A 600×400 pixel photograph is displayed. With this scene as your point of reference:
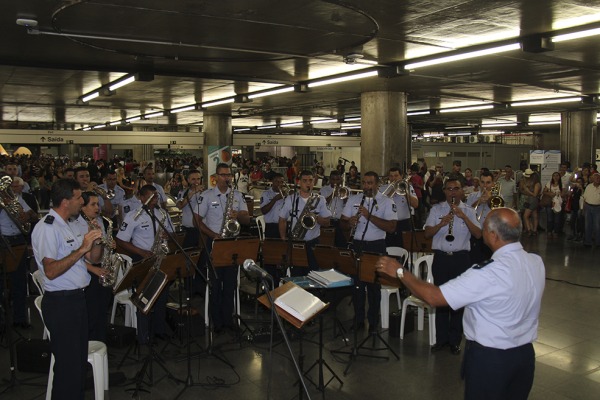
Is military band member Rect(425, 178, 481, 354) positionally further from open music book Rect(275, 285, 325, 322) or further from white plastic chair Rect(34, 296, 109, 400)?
white plastic chair Rect(34, 296, 109, 400)

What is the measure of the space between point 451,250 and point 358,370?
5.70ft

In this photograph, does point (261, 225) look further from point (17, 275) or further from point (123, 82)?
point (123, 82)

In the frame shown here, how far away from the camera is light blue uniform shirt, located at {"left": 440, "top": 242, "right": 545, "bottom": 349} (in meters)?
3.28

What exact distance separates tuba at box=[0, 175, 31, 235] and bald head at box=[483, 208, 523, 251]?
19.1 ft

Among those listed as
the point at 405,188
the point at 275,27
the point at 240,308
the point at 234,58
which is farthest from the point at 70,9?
the point at 405,188

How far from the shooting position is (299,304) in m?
4.06

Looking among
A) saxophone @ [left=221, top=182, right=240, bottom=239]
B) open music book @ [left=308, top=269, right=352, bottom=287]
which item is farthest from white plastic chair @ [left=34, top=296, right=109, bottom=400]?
saxophone @ [left=221, top=182, right=240, bottom=239]

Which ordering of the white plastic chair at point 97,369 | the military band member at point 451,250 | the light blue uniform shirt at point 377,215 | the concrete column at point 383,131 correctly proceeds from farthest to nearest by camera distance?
the concrete column at point 383,131, the light blue uniform shirt at point 377,215, the military band member at point 451,250, the white plastic chair at point 97,369

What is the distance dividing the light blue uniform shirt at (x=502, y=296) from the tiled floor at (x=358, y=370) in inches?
68.2

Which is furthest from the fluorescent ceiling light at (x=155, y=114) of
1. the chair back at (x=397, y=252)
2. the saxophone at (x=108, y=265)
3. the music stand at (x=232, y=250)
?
the saxophone at (x=108, y=265)

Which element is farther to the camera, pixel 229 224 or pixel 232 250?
pixel 229 224

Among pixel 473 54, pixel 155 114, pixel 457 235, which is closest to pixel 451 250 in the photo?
pixel 457 235

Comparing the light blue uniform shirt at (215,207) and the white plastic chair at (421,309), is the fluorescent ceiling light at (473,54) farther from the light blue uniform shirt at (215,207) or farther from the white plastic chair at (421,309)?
the light blue uniform shirt at (215,207)

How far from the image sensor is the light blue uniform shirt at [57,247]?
4.23 meters
